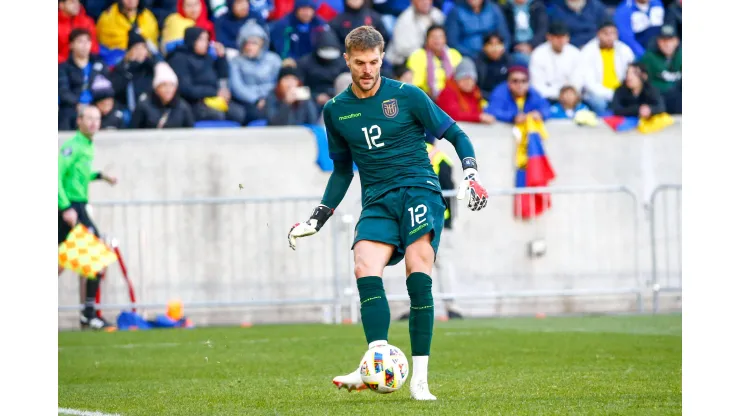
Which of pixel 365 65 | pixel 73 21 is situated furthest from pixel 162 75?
pixel 365 65

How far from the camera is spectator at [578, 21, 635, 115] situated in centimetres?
1825

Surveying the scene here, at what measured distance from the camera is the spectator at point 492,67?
59.2 ft

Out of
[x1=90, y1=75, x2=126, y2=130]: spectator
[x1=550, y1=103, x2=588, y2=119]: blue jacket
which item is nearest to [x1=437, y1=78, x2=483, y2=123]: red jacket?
[x1=550, y1=103, x2=588, y2=119]: blue jacket

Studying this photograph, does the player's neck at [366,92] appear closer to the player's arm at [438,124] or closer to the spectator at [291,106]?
the player's arm at [438,124]

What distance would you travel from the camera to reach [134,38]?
17.7 m

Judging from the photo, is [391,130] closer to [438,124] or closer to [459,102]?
[438,124]

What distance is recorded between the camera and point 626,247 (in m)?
16.8

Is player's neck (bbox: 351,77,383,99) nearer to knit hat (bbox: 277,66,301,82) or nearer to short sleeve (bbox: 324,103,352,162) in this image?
short sleeve (bbox: 324,103,352,162)

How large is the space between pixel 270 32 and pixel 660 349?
907cm

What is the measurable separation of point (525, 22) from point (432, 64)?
80.7 inches
